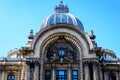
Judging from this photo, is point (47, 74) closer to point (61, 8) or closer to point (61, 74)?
point (61, 74)

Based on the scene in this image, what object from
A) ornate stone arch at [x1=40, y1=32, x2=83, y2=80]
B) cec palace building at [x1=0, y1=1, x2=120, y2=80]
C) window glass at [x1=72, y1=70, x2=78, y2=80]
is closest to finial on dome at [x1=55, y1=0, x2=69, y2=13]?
cec palace building at [x1=0, y1=1, x2=120, y2=80]

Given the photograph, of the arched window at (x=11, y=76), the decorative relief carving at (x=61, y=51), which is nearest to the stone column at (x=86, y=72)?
the decorative relief carving at (x=61, y=51)

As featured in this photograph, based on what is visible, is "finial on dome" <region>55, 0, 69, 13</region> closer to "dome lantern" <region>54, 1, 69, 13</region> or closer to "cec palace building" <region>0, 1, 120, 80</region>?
"dome lantern" <region>54, 1, 69, 13</region>

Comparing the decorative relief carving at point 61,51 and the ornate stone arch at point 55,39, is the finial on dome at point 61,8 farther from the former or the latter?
the decorative relief carving at point 61,51

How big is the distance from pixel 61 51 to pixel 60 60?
1.44 metres

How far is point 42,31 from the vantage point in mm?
41156

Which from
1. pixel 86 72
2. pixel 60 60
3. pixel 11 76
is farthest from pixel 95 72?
pixel 11 76

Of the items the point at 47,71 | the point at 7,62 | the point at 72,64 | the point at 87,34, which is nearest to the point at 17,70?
the point at 7,62

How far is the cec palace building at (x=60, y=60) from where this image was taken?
39469 millimetres

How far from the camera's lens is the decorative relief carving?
40.5 meters

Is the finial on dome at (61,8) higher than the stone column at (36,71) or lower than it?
higher

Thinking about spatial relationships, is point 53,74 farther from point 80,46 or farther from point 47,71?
point 80,46

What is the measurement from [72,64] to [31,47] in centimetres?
585

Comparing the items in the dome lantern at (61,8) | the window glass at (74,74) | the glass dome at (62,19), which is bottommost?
the window glass at (74,74)
